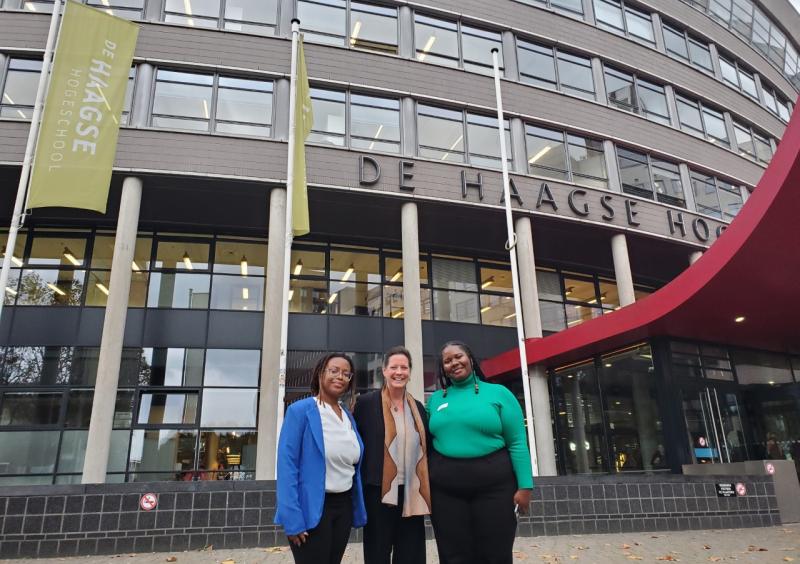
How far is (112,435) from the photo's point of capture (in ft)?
49.8

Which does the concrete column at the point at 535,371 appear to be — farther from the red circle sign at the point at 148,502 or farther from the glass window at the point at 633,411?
the red circle sign at the point at 148,502

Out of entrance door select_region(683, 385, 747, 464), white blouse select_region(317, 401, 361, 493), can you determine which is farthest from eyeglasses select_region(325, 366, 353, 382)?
entrance door select_region(683, 385, 747, 464)

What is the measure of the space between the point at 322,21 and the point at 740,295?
14420 mm

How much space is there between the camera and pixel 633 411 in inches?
537

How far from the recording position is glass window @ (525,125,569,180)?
1919 cm

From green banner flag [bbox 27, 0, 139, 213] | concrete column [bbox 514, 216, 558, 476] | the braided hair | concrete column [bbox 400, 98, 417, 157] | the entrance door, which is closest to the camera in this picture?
the braided hair

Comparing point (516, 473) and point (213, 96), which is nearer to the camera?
point (516, 473)

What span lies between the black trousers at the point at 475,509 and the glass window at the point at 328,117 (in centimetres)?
1452

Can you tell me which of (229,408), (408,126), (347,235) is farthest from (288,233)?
(408,126)

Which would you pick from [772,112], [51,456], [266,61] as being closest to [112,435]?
[51,456]

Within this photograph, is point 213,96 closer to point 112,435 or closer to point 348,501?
point 112,435

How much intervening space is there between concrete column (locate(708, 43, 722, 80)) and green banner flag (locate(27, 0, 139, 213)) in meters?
23.1

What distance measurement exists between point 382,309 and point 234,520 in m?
10.4

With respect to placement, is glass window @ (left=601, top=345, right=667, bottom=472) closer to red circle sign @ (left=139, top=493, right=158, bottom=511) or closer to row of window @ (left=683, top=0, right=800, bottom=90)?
red circle sign @ (left=139, top=493, right=158, bottom=511)
